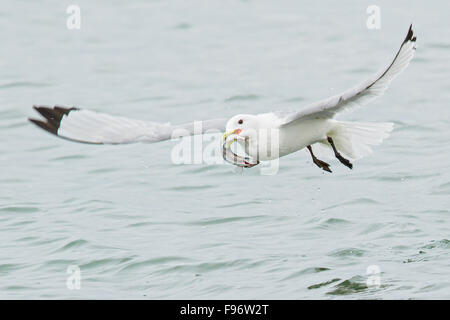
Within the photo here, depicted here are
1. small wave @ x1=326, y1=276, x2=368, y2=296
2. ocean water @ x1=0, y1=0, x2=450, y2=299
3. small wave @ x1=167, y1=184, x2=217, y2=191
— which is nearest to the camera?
small wave @ x1=326, y1=276, x2=368, y2=296

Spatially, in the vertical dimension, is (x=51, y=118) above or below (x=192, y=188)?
above

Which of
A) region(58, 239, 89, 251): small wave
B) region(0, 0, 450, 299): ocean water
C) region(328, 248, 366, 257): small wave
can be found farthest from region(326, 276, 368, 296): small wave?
region(58, 239, 89, 251): small wave

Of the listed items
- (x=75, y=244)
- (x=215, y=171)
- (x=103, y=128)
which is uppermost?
(x=103, y=128)

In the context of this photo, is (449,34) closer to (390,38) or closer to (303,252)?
(390,38)

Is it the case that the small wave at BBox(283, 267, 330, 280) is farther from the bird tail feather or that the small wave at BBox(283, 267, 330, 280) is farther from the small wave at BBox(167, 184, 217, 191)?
the small wave at BBox(167, 184, 217, 191)

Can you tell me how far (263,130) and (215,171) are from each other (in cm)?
402

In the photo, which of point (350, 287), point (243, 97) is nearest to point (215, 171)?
point (243, 97)

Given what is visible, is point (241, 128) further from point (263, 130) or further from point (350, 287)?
point (350, 287)

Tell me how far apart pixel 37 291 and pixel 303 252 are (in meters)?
2.33

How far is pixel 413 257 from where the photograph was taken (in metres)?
8.99

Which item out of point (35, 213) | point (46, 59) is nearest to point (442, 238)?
point (35, 213)

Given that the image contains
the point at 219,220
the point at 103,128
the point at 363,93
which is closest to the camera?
the point at 363,93

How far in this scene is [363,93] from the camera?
8016mm

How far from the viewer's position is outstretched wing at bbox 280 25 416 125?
7641 mm
